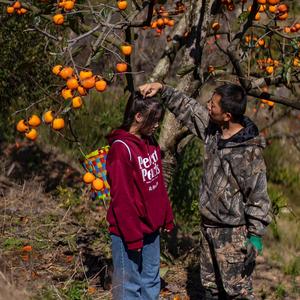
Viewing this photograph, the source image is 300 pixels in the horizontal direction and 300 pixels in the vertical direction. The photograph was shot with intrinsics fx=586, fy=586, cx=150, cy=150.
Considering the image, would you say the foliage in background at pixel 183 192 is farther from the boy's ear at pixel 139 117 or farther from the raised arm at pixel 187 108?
the boy's ear at pixel 139 117

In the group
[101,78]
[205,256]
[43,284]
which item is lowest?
[43,284]

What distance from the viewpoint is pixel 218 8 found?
12.7 ft

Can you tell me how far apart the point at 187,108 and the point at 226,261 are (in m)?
0.86

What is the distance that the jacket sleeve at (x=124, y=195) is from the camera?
2.83m

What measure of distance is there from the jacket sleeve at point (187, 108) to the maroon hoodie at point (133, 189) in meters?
0.27

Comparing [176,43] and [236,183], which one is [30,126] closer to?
[236,183]

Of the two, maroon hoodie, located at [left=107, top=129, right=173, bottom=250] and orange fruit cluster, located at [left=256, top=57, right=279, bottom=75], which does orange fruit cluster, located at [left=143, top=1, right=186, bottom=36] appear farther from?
maroon hoodie, located at [left=107, top=129, right=173, bottom=250]

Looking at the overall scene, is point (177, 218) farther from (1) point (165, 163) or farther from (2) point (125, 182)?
(2) point (125, 182)

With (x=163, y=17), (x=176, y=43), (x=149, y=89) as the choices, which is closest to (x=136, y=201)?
(x=149, y=89)

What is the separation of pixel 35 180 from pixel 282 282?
293 centimetres

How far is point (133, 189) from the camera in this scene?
2910 millimetres

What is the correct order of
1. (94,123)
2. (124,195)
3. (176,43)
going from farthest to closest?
(94,123)
(176,43)
(124,195)

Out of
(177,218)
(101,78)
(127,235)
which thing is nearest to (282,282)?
(177,218)

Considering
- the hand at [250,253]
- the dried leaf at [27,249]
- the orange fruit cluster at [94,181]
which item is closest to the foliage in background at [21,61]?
the dried leaf at [27,249]
